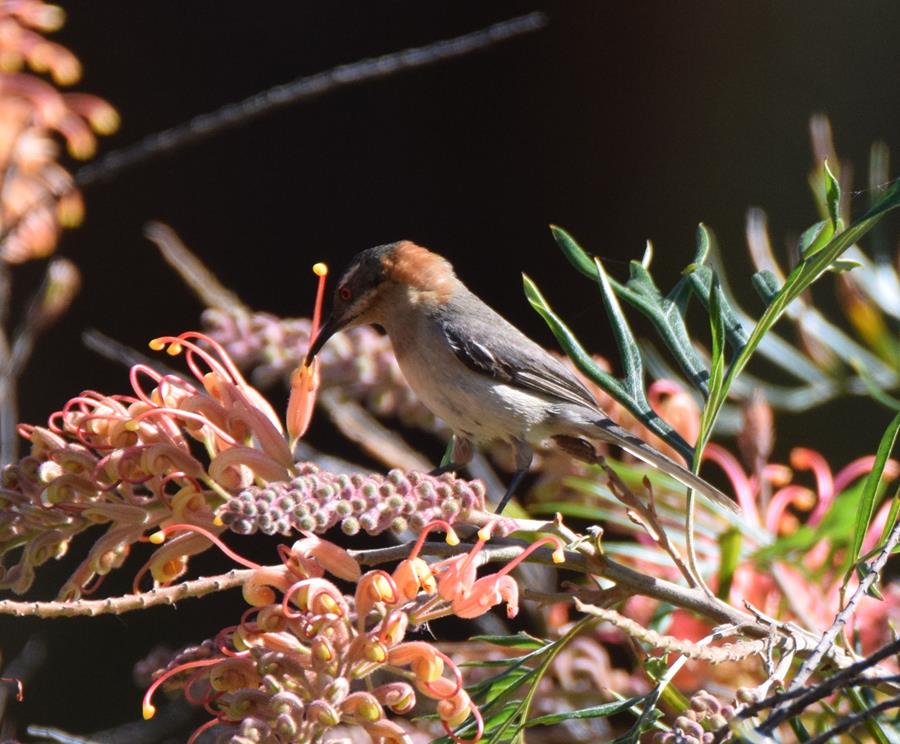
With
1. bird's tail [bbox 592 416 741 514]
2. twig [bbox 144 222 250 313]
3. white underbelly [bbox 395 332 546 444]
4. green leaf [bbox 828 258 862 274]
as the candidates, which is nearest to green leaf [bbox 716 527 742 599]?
bird's tail [bbox 592 416 741 514]

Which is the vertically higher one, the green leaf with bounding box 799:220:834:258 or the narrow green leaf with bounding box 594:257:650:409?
the green leaf with bounding box 799:220:834:258

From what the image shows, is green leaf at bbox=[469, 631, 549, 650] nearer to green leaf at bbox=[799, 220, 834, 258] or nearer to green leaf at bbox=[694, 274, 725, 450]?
green leaf at bbox=[694, 274, 725, 450]

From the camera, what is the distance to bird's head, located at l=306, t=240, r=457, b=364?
5.60 feet

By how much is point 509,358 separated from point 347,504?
2.85 ft

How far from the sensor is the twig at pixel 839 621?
652 millimetres

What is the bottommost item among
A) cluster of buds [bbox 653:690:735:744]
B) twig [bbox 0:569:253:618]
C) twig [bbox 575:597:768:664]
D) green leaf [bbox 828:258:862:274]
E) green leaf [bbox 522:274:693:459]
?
twig [bbox 0:569:253:618]

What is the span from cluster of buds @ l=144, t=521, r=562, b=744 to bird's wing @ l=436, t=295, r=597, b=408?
72 cm

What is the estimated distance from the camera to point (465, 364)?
1.61 m

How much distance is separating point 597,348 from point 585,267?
245 centimetres

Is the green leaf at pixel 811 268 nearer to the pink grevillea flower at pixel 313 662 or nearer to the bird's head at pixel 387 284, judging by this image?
the pink grevillea flower at pixel 313 662

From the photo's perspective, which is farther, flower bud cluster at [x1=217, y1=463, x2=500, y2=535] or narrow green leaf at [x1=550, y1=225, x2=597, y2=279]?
narrow green leaf at [x1=550, y1=225, x2=597, y2=279]

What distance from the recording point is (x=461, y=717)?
0.83 m

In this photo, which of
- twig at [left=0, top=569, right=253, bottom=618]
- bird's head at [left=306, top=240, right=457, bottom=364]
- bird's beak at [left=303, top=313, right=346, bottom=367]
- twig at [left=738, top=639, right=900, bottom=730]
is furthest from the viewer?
bird's head at [left=306, top=240, right=457, bottom=364]

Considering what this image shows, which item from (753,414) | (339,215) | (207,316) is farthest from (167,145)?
(339,215)
